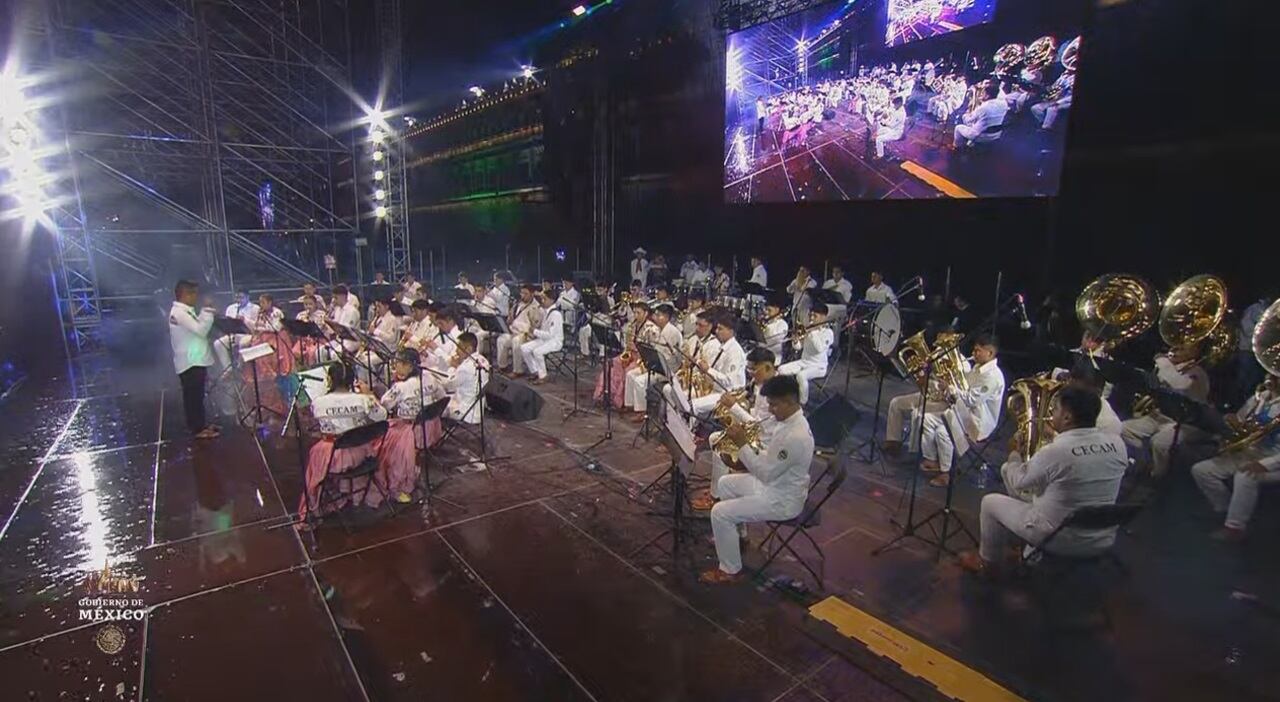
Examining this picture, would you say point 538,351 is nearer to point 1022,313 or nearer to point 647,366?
point 647,366

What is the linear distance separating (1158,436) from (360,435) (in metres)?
7.44

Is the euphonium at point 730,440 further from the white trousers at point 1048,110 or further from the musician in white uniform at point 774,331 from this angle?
the white trousers at point 1048,110

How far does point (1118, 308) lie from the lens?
761 cm

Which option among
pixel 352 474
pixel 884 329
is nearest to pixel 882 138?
pixel 884 329

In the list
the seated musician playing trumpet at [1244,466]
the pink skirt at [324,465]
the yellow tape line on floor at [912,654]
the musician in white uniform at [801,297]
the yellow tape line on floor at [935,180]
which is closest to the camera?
the yellow tape line on floor at [912,654]

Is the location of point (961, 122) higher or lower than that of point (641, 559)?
higher

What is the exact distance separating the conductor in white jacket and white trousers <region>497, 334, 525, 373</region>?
4665 millimetres

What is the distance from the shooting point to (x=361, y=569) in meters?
4.65

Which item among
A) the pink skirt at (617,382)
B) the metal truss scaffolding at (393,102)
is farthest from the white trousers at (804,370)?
the metal truss scaffolding at (393,102)

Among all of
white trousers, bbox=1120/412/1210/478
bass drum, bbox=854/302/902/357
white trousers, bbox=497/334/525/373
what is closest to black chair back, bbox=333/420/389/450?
white trousers, bbox=497/334/525/373

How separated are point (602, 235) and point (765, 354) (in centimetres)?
1548

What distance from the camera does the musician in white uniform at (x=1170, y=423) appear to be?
6148mm

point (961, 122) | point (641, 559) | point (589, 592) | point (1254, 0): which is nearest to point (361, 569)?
point (589, 592)

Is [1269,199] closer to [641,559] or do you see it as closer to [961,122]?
[961,122]
